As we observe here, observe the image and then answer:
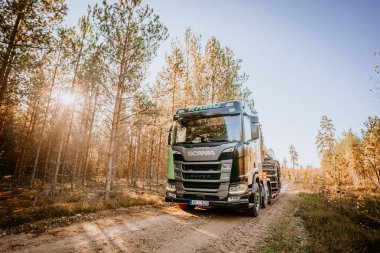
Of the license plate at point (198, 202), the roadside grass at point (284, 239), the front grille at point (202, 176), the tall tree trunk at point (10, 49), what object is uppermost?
the tall tree trunk at point (10, 49)

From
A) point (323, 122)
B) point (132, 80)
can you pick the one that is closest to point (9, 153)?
point (132, 80)

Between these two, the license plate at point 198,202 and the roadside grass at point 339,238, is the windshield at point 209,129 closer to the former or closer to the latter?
the license plate at point 198,202

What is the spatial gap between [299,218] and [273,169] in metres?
6.30

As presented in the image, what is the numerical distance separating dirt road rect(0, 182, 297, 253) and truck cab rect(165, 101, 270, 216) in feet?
2.35

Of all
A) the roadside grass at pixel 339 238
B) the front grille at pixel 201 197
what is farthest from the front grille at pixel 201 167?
the roadside grass at pixel 339 238

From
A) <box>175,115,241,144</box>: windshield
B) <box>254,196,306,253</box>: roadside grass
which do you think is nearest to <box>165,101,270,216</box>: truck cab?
<box>175,115,241,144</box>: windshield

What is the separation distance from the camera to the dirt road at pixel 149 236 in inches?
169

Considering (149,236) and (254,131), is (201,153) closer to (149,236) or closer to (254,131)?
(254,131)

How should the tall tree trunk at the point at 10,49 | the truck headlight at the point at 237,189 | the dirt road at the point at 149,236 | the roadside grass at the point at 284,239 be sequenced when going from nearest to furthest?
the dirt road at the point at 149,236 → the roadside grass at the point at 284,239 → the truck headlight at the point at 237,189 → the tall tree trunk at the point at 10,49

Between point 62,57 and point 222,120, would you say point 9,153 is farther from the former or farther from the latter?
point 222,120

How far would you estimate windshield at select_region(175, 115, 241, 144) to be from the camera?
729 cm

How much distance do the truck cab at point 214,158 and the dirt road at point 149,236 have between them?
0.71 metres

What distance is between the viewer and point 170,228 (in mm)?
5797

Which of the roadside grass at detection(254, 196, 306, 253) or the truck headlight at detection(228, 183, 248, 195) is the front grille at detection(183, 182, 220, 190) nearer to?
the truck headlight at detection(228, 183, 248, 195)
